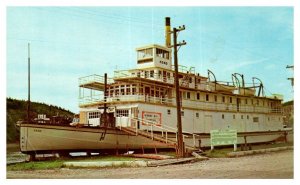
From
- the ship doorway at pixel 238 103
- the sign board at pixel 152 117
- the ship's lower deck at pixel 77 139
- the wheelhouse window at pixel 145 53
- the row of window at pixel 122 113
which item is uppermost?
the wheelhouse window at pixel 145 53

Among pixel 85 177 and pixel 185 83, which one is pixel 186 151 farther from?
pixel 185 83

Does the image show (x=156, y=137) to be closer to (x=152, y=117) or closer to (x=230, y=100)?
(x=152, y=117)

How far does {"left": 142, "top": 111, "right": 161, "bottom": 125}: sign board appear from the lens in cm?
2265

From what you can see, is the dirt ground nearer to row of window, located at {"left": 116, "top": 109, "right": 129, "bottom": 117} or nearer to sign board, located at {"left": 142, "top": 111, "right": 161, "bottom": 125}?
sign board, located at {"left": 142, "top": 111, "right": 161, "bottom": 125}

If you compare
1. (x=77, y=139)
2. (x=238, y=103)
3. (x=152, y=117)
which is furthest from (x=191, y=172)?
(x=238, y=103)

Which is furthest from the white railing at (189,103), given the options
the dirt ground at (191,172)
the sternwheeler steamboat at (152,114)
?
the dirt ground at (191,172)

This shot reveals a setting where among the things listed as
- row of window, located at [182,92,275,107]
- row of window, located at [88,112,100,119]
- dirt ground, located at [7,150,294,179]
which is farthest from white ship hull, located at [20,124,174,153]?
row of window, located at [182,92,275,107]

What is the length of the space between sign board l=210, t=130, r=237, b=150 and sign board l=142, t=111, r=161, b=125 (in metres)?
4.91

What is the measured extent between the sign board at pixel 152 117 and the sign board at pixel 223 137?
4.91 metres

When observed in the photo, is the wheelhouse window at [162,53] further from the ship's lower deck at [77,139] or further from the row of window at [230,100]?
the ship's lower deck at [77,139]

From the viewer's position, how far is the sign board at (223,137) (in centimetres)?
1898

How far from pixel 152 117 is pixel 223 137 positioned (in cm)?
540

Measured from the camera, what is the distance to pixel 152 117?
23031mm

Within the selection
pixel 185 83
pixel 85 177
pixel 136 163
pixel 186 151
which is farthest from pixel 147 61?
pixel 85 177
